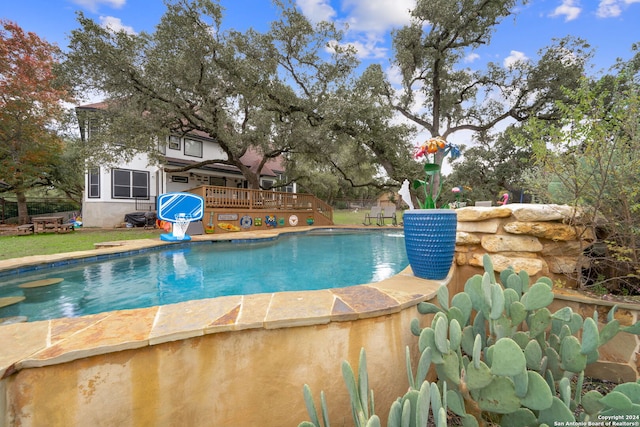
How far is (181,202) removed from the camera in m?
7.80

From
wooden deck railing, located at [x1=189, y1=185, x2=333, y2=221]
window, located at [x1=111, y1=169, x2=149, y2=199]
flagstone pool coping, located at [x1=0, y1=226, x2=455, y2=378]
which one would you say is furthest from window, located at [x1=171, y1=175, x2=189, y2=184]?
flagstone pool coping, located at [x1=0, y1=226, x2=455, y2=378]

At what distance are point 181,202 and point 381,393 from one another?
26.0 feet

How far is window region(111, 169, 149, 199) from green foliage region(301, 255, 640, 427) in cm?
1768

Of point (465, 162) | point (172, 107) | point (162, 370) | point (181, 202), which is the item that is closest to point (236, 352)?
point (162, 370)

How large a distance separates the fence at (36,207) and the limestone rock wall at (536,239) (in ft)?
72.6

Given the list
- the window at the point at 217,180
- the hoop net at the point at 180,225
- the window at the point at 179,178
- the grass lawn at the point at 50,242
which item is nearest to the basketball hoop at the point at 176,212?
the hoop net at the point at 180,225

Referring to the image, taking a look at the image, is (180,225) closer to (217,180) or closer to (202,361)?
(202,361)

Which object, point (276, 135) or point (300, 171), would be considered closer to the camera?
point (276, 135)

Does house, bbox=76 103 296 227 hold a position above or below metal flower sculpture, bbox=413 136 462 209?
above

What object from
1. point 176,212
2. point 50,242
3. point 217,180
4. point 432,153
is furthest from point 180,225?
point 217,180

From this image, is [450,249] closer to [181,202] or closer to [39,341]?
[39,341]

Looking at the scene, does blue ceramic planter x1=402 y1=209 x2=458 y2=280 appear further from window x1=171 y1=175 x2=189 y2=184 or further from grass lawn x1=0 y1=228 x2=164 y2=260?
window x1=171 y1=175 x2=189 y2=184

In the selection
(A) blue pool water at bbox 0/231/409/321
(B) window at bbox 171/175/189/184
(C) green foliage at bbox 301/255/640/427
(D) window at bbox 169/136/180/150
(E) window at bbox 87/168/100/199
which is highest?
(D) window at bbox 169/136/180/150

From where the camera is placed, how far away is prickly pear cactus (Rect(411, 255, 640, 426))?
1.08 meters
